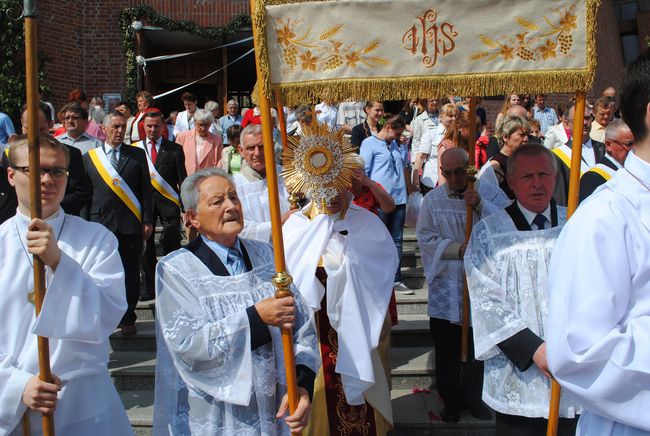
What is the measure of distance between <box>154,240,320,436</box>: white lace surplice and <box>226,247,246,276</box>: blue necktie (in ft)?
0.18

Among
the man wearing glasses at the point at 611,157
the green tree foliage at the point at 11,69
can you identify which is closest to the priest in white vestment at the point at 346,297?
the man wearing glasses at the point at 611,157

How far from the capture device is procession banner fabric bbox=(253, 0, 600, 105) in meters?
3.41

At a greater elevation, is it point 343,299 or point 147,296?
point 343,299

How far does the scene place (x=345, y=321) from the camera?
169 inches

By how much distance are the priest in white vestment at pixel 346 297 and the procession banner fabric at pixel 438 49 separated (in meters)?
1.12

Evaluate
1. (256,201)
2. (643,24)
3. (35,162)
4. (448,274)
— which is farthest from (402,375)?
(643,24)

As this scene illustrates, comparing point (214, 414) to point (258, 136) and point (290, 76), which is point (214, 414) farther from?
point (258, 136)

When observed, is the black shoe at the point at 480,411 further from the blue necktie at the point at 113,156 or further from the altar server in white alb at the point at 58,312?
the blue necktie at the point at 113,156

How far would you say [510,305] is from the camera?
3488mm

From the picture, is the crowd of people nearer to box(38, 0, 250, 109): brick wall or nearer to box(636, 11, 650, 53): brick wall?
box(38, 0, 250, 109): brick wall

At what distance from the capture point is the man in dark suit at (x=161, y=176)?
7336mm

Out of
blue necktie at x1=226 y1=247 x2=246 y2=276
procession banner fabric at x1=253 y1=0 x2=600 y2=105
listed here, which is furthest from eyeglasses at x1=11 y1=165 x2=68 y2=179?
procession banner fabric at x1=253 y1=0 x2=600 y2=105

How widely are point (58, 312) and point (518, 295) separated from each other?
2.09 meters

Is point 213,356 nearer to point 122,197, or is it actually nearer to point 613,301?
point 613,301
